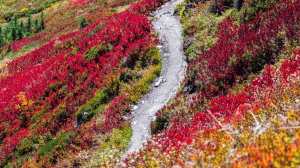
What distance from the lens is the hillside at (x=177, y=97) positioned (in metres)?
4.38

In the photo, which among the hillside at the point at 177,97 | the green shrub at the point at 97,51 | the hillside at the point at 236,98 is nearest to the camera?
the hillside at the point at 236,98

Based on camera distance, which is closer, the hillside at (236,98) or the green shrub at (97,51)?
the hillside at (236,98)

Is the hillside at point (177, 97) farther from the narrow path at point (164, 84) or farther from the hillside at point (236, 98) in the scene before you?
the narrow path at point (164, 84)

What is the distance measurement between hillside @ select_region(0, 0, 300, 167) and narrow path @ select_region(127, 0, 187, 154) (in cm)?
20

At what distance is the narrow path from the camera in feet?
39.0

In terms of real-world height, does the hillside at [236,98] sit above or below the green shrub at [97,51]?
above

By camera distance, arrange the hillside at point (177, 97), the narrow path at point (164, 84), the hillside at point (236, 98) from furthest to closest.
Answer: the narrow path at point (164, 84)
the hillside at point (177, 97)
the hillside at point (236, 98)

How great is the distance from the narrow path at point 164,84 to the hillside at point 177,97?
198mm

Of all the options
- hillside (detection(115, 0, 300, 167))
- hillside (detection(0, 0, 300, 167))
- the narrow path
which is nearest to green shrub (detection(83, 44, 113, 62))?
hillside (detection(0, 0, 300, 167))

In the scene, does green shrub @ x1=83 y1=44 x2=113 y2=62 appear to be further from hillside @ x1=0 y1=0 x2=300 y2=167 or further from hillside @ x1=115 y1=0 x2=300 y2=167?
hillside @ x1=115 y1=0 x2=300 y2=167

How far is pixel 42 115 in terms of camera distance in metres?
18.9

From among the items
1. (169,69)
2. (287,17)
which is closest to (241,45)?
(287,17)

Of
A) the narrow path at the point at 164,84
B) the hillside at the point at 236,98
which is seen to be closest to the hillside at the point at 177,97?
the hillside at the point at 236,98

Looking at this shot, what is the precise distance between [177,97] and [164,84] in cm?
264
